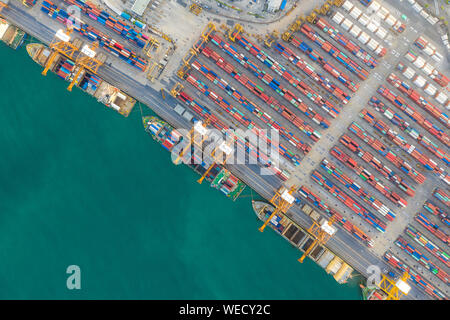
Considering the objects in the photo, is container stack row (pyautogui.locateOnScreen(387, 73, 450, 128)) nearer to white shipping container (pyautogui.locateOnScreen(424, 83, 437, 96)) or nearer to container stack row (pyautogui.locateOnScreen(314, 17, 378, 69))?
white shipping container (pyautogui.locateOnScreen(424, 83, 437, 96))

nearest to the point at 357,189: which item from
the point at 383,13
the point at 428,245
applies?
the point at 428,245

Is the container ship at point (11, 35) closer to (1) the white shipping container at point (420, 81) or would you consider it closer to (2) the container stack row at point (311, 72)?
(2) the container stack row at point (311, 72)

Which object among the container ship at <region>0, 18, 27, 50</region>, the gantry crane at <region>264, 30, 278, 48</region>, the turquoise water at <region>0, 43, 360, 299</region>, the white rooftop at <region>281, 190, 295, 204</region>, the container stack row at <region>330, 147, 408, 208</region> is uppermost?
the gantry crane at <region>264, 30, 278, 48</region>

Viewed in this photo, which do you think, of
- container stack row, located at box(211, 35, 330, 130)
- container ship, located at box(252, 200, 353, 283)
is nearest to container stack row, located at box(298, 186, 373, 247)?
container ship, located at box(252, 200, 353, 283)

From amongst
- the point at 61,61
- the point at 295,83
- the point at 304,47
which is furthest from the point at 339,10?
the point at 61,61

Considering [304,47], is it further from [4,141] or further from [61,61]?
[4,141]

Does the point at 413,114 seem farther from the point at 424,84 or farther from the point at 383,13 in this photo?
the point at 383,13
